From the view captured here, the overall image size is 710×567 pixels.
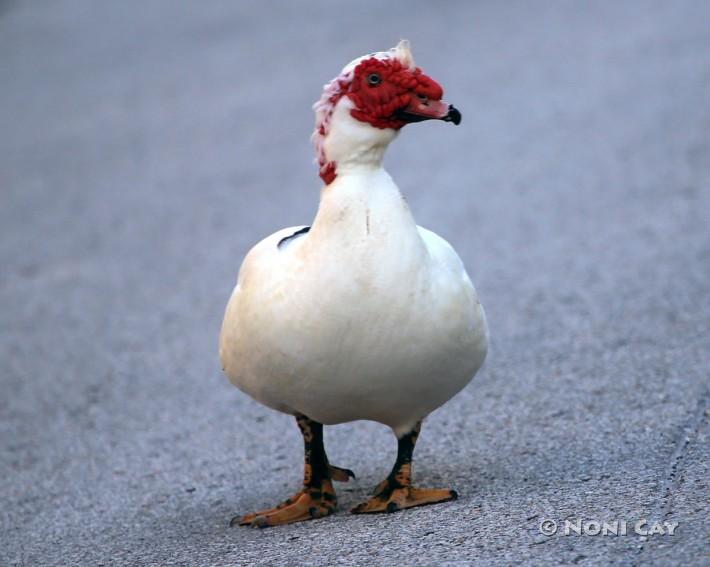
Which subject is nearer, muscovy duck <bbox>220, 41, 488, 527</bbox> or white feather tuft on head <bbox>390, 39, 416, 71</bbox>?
→ muscovy duck <bbox>220, 41, 488, 527</bbox>

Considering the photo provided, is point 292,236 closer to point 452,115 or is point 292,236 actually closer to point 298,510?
point 452,115

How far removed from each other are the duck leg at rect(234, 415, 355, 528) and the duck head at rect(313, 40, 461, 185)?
0.96 metres

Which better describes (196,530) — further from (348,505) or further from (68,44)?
(68,44)

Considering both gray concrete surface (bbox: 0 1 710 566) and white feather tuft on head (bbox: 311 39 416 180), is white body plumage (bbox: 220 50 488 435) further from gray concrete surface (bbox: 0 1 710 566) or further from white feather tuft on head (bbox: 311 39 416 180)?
gray concrete surface (bbox: 0 1 710 566)

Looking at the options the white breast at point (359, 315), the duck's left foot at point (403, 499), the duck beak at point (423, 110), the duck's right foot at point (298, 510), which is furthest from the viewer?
the duck's right foot at point (298, 510)

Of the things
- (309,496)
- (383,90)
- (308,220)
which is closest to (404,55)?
(383,90)

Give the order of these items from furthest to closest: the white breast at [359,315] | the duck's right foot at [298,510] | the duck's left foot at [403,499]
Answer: the duck's right foot at [298,510]
the duck's left foot at [403,499]
the white breast at [359,315]

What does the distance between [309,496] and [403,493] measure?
0.36 meters

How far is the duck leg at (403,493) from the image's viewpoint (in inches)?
165

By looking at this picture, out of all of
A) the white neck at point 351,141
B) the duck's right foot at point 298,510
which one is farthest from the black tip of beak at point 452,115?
the duck's right foot at point 298,510

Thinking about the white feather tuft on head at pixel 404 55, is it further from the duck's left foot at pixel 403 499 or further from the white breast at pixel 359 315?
the duck's left foot at pixel 403 499

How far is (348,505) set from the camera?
447 cm

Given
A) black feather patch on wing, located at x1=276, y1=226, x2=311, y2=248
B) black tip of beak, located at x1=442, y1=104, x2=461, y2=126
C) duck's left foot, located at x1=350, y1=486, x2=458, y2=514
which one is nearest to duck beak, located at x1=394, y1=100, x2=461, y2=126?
black tip of beak, located at x1=442, y1=104, x2=461, y2=126

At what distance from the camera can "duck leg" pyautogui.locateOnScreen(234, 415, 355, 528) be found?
4312mm
